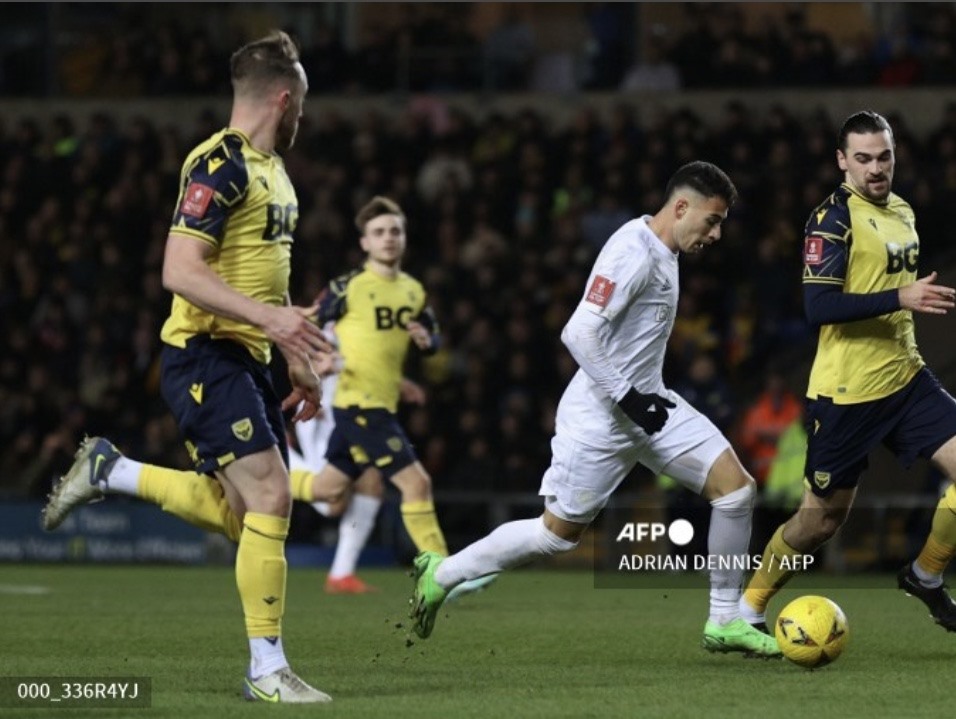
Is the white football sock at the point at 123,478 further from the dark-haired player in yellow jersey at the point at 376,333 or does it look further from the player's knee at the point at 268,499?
the dark-haired player in yellow jersey at the point at 376,333

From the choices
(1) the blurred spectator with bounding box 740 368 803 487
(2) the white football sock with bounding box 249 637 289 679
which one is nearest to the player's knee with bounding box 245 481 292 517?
(2) the white football sock with bounding box 249 637 289 679

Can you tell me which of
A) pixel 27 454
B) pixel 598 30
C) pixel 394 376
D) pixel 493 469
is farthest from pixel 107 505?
pixel 598 30

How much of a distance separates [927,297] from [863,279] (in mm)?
734

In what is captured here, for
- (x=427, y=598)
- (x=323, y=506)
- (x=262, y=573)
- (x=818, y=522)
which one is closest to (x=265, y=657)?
(x=262, y=573)

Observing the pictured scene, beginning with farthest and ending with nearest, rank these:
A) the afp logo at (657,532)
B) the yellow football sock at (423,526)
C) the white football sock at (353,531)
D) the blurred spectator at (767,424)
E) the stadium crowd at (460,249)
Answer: the stadium crowd at (460,249) < the blurred spectator at (767,424) < the afp logo at (657,532) < the white football sock at (353,531) < the yellow football sock at (423,526)

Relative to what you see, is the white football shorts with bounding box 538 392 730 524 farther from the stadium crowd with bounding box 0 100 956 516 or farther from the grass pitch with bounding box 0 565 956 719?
the stadium crowd with bounding box 0 100 956 516

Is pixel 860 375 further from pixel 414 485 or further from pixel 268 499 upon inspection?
pixel 414 485

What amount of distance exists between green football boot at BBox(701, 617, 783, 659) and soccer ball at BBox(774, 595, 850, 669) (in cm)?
43

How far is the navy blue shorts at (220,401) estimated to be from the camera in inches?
306

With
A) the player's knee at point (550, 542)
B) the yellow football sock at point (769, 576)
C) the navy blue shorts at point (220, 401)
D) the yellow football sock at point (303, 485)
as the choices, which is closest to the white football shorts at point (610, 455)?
the player's knee at point (550, 542)

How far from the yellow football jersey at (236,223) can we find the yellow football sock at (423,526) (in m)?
5.35

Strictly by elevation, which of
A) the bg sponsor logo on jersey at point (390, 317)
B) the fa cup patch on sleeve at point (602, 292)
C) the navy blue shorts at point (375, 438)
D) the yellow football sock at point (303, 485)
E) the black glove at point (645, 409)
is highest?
the fa cup patch on sleeve at point (602, 292)

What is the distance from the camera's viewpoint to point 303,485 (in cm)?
1473

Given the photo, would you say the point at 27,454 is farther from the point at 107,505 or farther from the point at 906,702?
the point at 906,702
